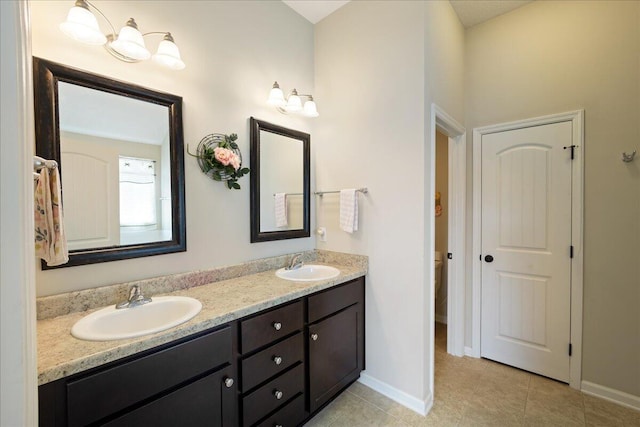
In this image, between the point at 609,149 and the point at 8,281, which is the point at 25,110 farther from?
the point at 609,149

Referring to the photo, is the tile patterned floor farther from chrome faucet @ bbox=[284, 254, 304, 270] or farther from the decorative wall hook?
the decorative wall hook

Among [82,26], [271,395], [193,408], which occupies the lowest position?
[271,395]

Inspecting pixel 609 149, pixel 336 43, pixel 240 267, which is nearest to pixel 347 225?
pixel 240 267

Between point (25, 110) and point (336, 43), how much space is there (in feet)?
7.22

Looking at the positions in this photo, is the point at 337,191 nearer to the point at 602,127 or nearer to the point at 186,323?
the point at 186,323

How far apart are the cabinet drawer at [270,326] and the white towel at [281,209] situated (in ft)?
2.52

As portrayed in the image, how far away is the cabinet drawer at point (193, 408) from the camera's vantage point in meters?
0.99

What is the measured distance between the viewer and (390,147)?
1.94 m

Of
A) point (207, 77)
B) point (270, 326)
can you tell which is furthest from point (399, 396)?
point (207, 77)

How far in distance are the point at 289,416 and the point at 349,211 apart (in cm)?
135

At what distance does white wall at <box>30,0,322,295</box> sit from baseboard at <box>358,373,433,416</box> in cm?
119

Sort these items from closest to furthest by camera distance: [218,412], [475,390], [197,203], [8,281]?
[8,281], [218,412], [197,203], [475,390]

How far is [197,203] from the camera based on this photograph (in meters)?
1.67

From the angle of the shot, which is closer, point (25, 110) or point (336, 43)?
point (25, 110)
